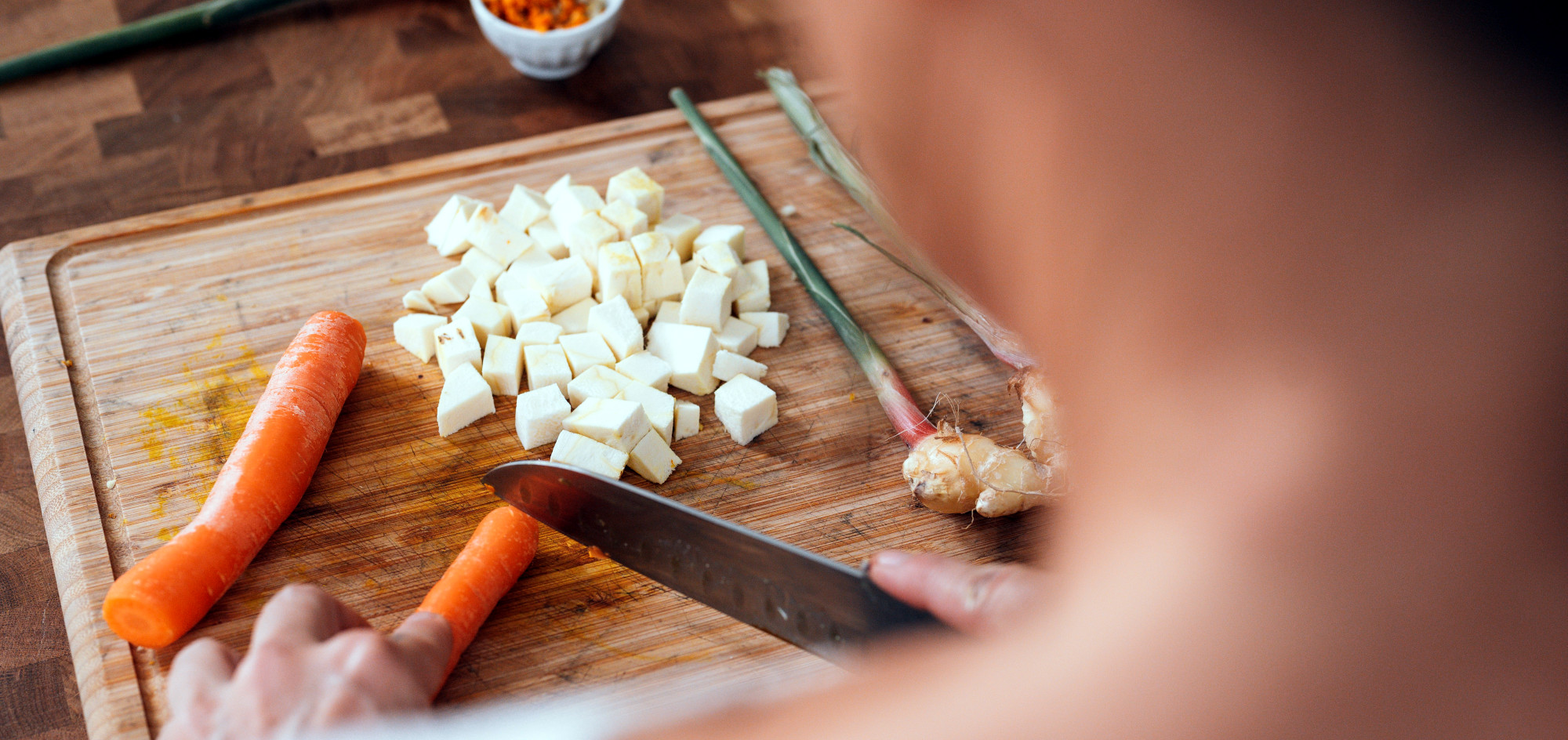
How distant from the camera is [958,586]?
3.67 ft

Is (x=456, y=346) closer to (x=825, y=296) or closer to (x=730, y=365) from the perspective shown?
(x=730, y=365)

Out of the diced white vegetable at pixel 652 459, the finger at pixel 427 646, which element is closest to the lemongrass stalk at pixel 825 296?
the diced white vegetable at pixel 652 459

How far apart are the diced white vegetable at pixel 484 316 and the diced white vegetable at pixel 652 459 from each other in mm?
365

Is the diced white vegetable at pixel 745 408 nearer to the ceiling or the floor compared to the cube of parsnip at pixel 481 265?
nearer to the ceiling

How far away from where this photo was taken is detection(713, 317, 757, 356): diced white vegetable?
67.9 inches

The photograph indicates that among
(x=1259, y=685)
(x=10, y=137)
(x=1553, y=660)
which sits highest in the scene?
(x=1553, y=660)

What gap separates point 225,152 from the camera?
2.33 meters

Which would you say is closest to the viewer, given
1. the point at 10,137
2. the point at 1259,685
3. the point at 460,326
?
the point at 1259,685

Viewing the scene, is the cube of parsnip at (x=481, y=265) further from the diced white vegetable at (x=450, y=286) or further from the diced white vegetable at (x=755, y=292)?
the diced white vegetable at (x=755, y=292)

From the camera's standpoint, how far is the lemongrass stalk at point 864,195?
1727mm

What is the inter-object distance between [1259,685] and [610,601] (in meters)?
1.01

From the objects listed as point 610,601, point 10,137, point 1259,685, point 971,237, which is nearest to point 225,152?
point 10,137

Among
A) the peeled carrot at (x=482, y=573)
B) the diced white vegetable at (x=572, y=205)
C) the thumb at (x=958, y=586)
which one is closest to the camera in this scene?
the thumb at (x=958, y=586)

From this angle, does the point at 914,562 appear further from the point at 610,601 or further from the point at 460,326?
the point at 460,326
